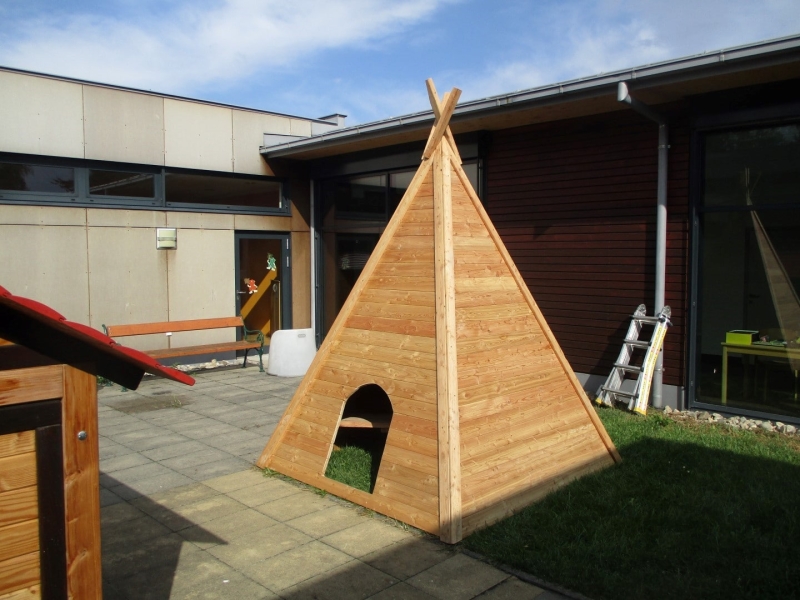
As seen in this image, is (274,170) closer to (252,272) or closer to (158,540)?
(252,272)

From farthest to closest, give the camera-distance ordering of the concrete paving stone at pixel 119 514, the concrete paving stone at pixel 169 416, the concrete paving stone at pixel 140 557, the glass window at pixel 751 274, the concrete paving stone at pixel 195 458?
the concrete paving stone at pixel 169 416
the glass window at pixel 751 274
the concrete paving stone at pixel 195 458
the concrete paving stone at pixel 119 514
the concrete paving stone at pixel 140 557

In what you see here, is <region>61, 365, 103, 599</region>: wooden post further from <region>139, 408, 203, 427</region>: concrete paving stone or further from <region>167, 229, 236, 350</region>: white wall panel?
<region>167, 229, 236, 350</region>: white wall panel

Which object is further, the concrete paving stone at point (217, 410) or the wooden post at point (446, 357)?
the concrete paving stone at point (217, 410)

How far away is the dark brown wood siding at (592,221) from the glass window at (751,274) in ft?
1.08

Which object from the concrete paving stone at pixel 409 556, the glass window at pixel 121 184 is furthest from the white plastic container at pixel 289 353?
the concrete paving stone at pixel 409 556

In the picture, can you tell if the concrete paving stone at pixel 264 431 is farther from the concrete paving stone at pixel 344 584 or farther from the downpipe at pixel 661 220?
the downpipe at pixel 661 220

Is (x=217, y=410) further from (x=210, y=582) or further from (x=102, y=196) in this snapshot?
(x=210, y=582)

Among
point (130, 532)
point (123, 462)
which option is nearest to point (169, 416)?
point (123, 462)

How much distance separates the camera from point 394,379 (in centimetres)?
→ 548

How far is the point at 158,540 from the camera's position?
4.87 m

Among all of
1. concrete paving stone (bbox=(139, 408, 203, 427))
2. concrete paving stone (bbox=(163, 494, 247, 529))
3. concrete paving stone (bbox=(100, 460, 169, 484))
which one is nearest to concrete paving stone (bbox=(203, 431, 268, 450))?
concrete paving stone (bbox=(100, 460, 169, 484))

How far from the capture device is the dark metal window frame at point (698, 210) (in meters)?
7.88

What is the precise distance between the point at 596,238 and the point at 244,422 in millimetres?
5164

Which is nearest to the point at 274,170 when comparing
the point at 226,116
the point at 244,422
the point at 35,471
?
the point at 226,116
